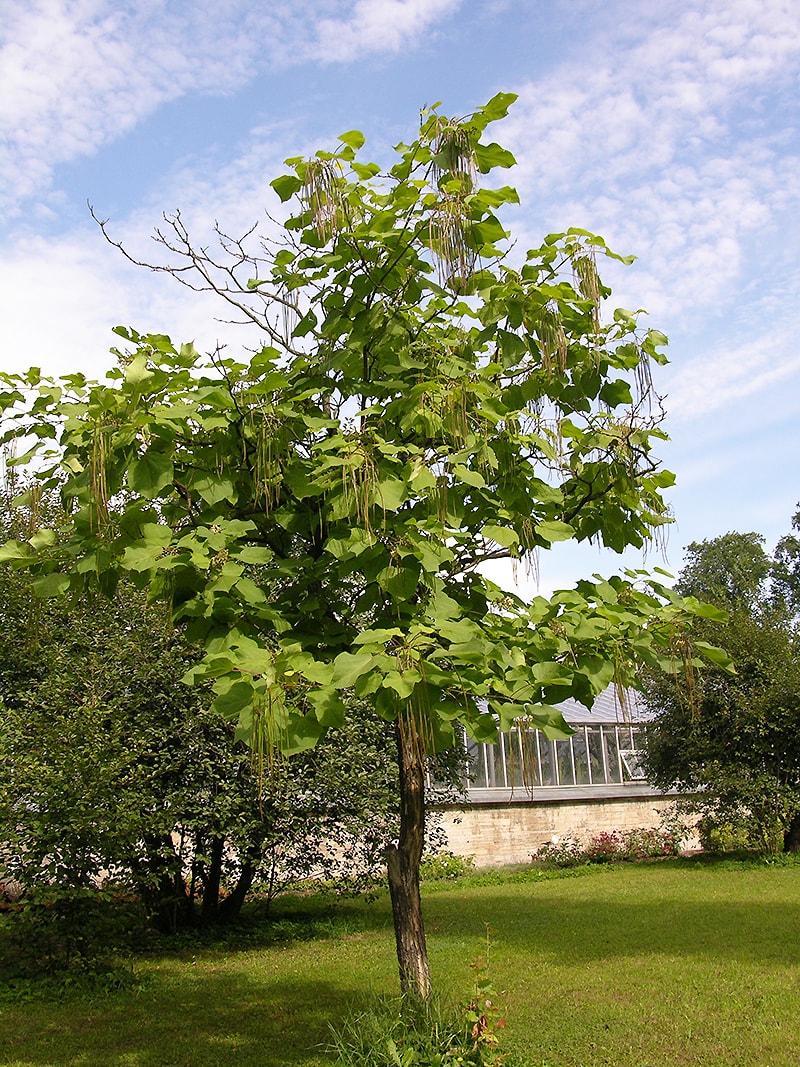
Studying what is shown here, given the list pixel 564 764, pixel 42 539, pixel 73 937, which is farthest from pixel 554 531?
pixel 564 764

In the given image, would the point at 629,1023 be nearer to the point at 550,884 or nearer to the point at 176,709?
the point at 176,709

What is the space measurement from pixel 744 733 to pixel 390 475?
1472 cm

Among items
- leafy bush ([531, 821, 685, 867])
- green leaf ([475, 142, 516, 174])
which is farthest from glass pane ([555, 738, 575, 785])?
green leaf ([475, 142, 516, 174])

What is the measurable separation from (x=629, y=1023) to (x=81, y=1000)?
4.41m

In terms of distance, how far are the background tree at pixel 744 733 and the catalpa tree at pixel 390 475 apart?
12034 mm

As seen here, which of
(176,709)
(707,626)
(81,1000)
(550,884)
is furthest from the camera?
(707,626)

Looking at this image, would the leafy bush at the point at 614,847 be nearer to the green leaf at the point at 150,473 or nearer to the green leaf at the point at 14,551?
the green leaf at the point at 14,551

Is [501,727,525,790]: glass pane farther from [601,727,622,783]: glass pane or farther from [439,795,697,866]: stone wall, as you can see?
[601,727,622,783]: glass pane

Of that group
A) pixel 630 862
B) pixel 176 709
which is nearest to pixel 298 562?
pixel 176 709

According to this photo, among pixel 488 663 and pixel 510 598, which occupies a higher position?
pixel 510 598

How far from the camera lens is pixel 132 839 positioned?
8008 millimetres

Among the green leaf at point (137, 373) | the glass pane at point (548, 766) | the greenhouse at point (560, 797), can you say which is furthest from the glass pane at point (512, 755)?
the glass pane at point (548, 766)

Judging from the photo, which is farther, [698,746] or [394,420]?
[698,746]

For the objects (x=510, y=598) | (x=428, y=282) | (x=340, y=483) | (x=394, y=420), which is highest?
(x=428, y=282)
